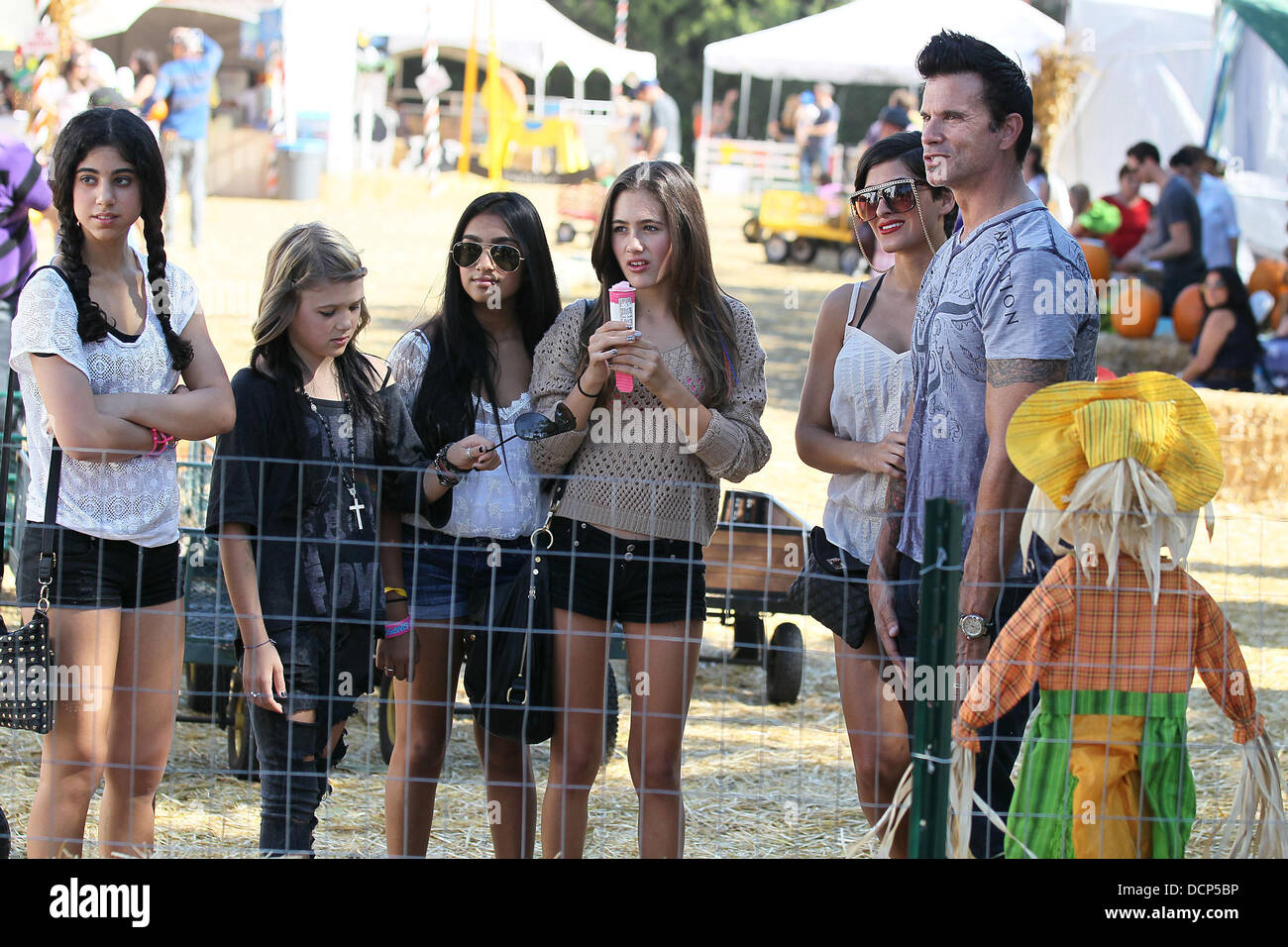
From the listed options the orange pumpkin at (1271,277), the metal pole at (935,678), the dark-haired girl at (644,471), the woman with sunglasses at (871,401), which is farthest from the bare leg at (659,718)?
the orange pumpkin at (1271,277)

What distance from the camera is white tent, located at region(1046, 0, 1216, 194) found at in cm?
1582

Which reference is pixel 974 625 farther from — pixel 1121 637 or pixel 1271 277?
pixel 1271 277

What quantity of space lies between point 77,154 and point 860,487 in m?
2.01

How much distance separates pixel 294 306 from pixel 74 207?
53cm

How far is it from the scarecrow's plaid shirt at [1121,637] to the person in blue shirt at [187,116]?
12662 mm

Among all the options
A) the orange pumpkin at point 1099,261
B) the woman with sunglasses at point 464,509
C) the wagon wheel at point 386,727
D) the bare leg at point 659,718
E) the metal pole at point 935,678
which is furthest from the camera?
the orange pumpkin at point 1099,261

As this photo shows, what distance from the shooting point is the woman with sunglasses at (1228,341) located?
9.80 metres

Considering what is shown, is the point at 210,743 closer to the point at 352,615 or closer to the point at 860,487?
the point at 352,615

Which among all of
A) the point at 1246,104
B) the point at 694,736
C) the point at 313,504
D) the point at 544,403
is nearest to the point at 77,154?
the point at 313,504

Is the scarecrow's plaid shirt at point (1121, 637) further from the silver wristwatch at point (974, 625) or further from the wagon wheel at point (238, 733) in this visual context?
the wagon wheel at point (238, 733)

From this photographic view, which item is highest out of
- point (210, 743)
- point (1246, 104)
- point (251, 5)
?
point (251, 5)

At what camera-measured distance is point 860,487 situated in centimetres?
342

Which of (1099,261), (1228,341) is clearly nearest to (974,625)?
(1228,341)
